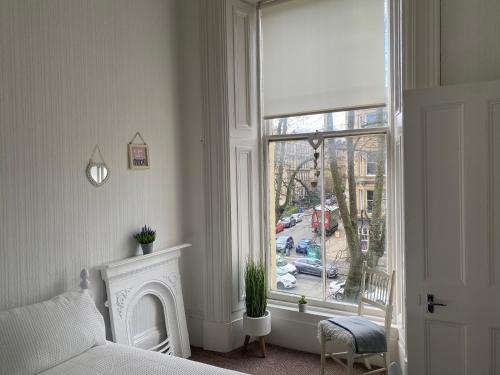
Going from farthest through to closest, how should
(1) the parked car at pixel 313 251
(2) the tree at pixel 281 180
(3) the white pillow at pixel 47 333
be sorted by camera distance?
1. (2) the tree at pixel 281 180
2. (1) the parked car at pixel 313 251
3. (3) the white pillow at pixel 47 333

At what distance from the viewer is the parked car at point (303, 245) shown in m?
3.85

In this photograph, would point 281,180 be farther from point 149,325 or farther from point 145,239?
point 149,325

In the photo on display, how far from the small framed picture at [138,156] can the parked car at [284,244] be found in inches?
57.4

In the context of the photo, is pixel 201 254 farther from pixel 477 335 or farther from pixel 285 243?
pixel 477 335

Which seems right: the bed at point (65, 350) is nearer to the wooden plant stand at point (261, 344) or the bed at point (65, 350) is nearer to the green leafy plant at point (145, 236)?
the green leafy plant at point (145, 236)

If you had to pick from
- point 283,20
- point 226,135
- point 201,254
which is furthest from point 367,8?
point 201,254

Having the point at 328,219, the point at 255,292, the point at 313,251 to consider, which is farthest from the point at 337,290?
the point at 255,292

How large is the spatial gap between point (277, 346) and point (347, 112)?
2235mm

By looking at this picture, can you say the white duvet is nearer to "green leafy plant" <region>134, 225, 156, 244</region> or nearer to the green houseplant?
"green leafy plant" <region>134, 225, 156, 244</region>

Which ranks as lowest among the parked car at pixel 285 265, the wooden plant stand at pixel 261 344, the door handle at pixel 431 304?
the wooden plant stand at pixel 261 344

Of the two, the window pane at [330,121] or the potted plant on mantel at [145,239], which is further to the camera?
the window pane at [330,121]

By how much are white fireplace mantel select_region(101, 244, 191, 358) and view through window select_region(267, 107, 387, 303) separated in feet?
3.23

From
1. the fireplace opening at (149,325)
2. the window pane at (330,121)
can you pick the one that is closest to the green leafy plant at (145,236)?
the fireplace opening at (149,325)

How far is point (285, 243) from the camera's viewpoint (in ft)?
13.1
